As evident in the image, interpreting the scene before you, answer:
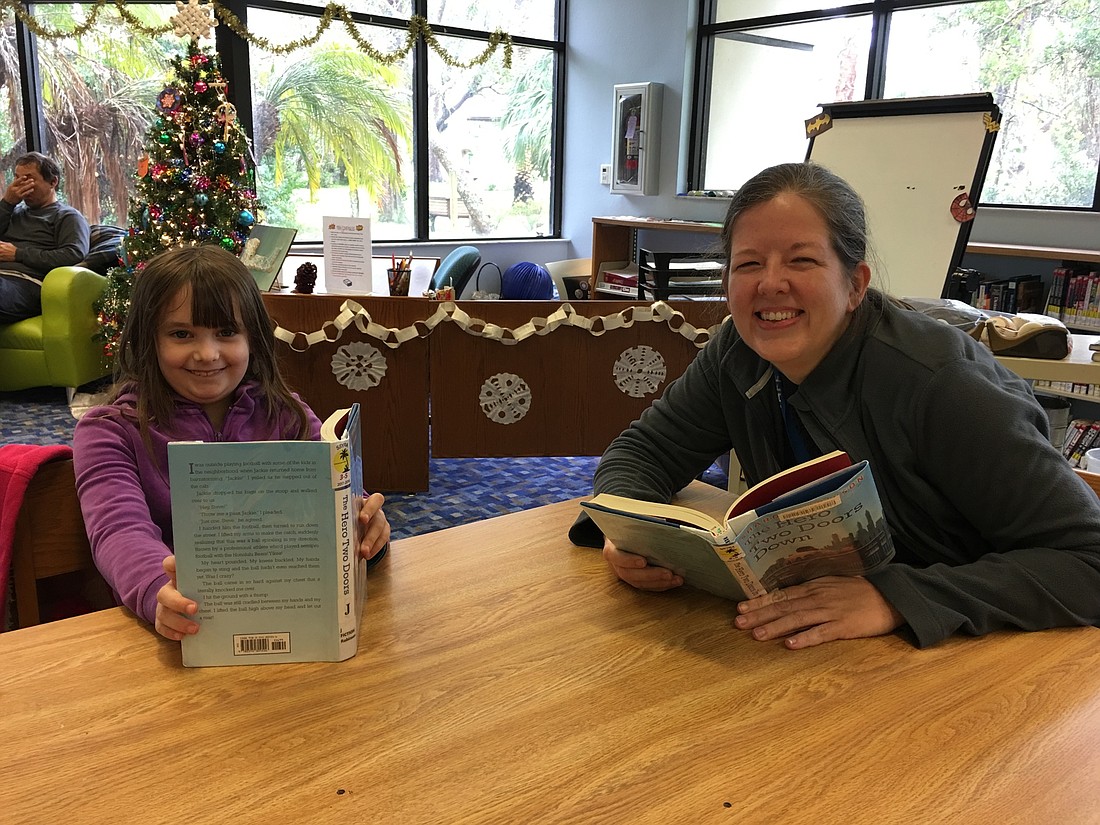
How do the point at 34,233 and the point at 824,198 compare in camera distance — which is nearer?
the point at 824,198

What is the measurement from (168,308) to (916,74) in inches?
199

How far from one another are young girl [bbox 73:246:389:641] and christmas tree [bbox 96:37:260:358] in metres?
3.27

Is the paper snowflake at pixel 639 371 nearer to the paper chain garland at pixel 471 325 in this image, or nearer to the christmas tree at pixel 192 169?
the paper chain garland at pixel 471 325

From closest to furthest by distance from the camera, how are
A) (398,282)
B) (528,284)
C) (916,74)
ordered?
(398,282) → (916,74) → (528,284)

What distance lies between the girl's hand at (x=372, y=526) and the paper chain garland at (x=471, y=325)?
232 cm

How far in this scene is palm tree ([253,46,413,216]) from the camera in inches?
244

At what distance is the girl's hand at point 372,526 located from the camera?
3.91 ft

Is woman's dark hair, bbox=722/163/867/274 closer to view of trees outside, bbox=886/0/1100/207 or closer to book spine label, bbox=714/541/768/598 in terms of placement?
book spine label, bbox=714/541/768/598

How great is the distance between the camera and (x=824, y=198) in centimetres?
129

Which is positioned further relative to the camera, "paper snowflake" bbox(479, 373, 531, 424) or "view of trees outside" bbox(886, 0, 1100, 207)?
"view of trees outside" bbox(886, 0, 1100, 207)

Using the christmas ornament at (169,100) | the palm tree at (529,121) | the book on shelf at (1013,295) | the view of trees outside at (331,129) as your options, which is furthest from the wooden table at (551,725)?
the palm tree at (529,121)

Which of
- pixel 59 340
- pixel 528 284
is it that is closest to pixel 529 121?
pixel 528 284

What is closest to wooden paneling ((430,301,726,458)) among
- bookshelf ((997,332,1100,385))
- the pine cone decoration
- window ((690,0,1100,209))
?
the pine cone decoration

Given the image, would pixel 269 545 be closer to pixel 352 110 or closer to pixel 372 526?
pixel 372 526
